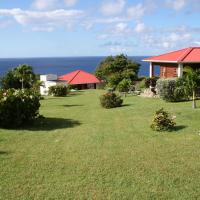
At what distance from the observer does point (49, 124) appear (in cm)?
1738

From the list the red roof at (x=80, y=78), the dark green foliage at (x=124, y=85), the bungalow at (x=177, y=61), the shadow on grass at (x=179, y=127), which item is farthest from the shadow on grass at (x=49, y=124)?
the red roof at (x=80, y=78)

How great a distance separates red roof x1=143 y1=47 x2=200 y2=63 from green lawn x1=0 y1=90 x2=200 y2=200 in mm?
15080

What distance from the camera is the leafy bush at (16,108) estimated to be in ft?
52.5

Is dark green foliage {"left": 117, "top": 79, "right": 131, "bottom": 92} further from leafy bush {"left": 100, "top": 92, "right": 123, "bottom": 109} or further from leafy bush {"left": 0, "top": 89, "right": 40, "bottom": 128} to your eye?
leafy bush {"left": 0, "top": 89, "right": 40, "bottom": 128}

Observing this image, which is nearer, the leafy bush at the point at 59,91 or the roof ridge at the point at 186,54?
the roof ridge at the point at 186,54

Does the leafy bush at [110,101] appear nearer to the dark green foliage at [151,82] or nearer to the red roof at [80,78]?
the dark green foliage at [151,82]

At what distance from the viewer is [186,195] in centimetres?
796

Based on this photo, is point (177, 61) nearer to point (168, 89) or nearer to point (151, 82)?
point (151, 82)

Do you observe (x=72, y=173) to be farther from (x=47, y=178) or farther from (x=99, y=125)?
(x=99, y=125)

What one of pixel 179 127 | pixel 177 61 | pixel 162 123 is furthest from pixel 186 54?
pixel 162 123

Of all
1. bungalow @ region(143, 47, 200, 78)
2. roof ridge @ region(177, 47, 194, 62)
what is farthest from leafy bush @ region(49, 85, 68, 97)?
roof ridge @ region(177, 47, 194, 62)

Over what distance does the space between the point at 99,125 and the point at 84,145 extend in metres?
4.18

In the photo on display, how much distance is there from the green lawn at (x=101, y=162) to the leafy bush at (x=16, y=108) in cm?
73

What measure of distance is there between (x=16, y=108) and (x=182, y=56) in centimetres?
1960
